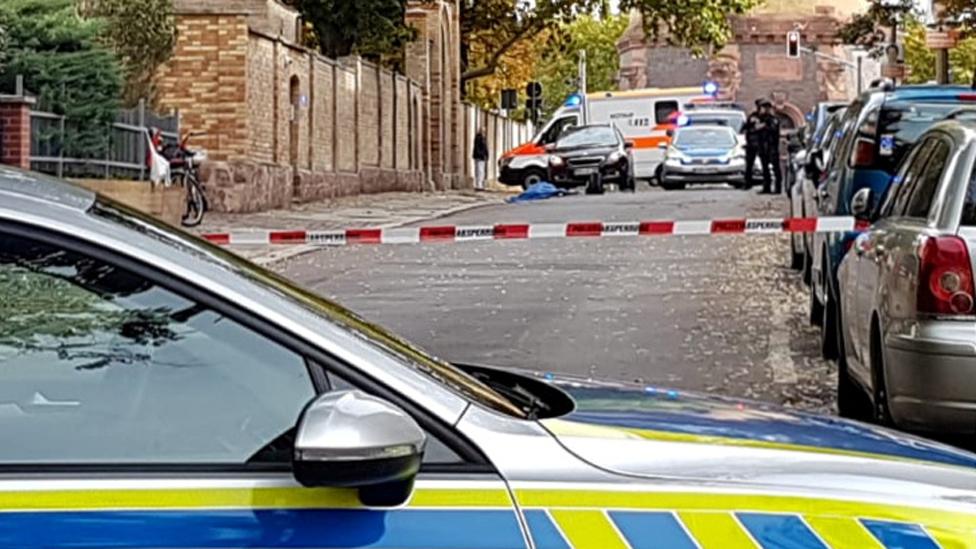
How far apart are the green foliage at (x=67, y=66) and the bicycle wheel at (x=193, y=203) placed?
1463mm

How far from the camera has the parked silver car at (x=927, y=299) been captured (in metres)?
6.79

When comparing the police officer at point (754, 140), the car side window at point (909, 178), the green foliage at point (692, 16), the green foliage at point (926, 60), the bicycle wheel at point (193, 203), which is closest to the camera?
the car side window at point (909, 178)

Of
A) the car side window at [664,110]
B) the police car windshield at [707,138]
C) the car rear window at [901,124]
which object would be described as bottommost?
the car rear window at [901,124]

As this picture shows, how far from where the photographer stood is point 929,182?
7.78m

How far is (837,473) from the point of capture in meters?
3.29

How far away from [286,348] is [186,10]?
24750 millimetres

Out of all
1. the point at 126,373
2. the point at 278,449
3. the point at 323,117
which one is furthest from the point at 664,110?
the point at 278,449

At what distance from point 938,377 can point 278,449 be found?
4.36 meters

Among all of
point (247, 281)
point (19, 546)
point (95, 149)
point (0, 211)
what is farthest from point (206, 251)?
point (95, 149)

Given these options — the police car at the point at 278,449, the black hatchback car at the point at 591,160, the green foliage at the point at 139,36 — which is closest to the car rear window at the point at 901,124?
the police car at the point at 278,449

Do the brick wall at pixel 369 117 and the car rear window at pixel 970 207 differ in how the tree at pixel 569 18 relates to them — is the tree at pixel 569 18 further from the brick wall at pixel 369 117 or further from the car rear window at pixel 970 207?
the car rear window at pixel 970 207

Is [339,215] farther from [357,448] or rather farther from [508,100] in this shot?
[357,448]

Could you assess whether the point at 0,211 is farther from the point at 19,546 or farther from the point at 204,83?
the point at 204,83

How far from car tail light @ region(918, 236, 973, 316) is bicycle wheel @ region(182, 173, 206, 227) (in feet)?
55.7
